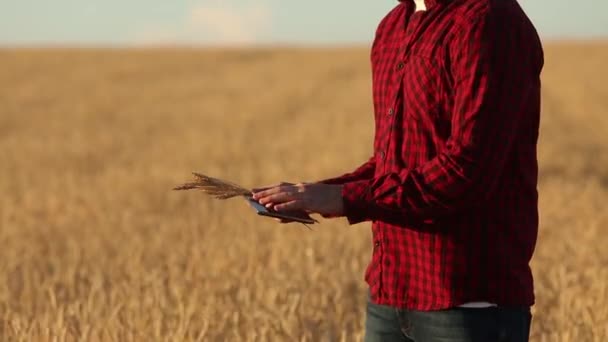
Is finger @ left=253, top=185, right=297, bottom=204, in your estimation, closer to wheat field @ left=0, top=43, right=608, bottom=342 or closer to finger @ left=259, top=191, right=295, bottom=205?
finger @ left=259, top=191, right=295, bottom=205

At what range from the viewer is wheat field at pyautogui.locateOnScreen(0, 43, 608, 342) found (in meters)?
4.52

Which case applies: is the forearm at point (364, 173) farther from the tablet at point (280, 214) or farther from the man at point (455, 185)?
the tablet at point (280, 214)

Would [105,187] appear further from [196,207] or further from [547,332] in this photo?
[547,332]

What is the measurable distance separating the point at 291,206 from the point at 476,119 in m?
0.42

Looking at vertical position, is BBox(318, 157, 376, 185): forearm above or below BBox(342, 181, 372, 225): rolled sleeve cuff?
above

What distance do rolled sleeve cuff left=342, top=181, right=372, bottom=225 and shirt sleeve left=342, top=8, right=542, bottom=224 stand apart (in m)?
0.03

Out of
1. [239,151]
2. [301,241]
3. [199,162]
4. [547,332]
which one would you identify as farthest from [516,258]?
[239,151]

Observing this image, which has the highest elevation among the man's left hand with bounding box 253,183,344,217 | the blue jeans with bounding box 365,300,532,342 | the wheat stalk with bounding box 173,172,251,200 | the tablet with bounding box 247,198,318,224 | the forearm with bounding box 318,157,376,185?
the forearm with bounding box 318,157,376,185

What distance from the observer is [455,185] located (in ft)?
7.45

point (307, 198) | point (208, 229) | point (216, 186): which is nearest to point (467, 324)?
point (307, 198)

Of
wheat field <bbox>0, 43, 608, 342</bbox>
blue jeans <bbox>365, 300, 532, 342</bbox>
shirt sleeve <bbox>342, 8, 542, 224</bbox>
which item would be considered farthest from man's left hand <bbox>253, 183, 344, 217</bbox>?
wheat field <bbox>0, 43, 608, 342</bbox>

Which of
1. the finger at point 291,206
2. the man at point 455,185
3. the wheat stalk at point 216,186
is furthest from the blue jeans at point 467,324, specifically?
the wheat stalk at point 216,186

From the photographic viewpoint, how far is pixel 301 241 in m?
6.87

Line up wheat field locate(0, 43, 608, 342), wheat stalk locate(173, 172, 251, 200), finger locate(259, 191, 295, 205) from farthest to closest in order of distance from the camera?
wheat field locate(0, 43, 608, 342) < wheat stalk locate(173, 172, 251, 200) < finger locate(259, 191, 295, 205)
